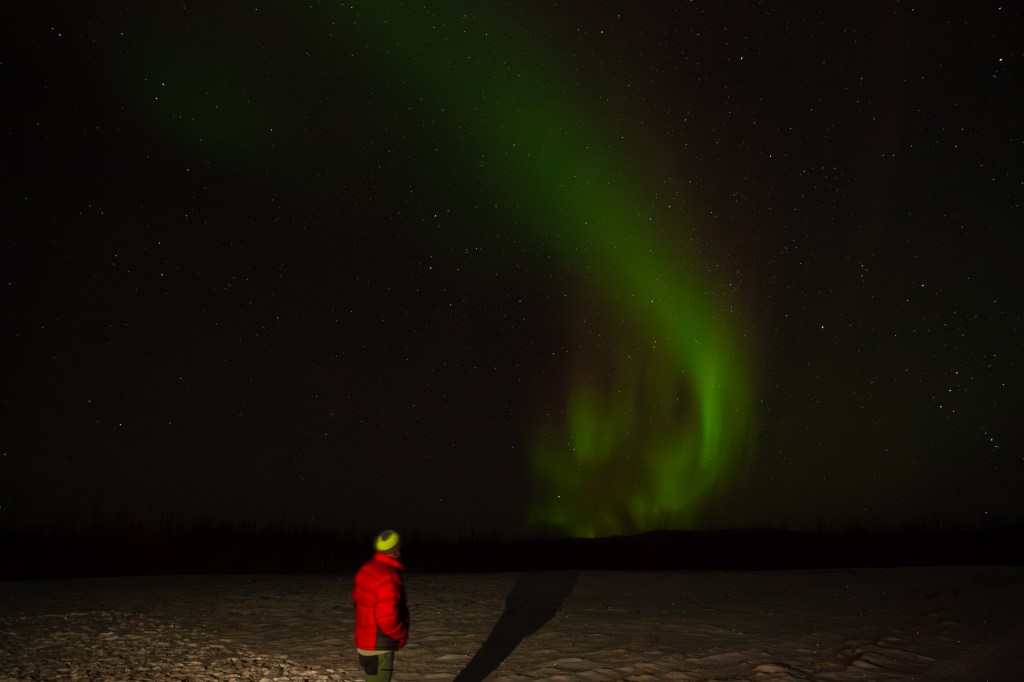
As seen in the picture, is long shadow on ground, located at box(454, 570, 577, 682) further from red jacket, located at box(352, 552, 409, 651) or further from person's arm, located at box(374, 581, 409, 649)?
person's arm, located at box(374, 581, 409, 649)

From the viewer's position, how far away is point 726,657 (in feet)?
30.6

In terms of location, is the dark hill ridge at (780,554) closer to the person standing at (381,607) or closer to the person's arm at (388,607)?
the person standing at (381,607)

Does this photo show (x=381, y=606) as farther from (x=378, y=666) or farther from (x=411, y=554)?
(x=411, y=554)

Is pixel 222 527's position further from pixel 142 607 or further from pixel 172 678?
pixel 172 678

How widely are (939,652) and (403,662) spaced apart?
263 inches

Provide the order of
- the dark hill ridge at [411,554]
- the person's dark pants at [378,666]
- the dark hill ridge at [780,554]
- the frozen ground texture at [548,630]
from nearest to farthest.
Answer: the person's dark pants at [378,666]
the frozen ground texture at [548,630]
the dark hill ridge at [411,554]
the dark hill ridge at [780,554]

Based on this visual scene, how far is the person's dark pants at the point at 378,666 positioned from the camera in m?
5.93

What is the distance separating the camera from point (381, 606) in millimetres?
5750

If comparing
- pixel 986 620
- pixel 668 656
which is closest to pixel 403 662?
Result: pixel 668 656

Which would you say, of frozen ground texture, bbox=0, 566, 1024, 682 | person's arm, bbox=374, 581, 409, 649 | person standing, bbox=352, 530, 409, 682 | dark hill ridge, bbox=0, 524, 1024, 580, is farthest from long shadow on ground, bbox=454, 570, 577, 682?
dark hill ridge, bbox=0, 524, 1024, 580

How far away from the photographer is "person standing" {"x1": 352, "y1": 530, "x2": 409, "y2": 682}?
18.9 ft

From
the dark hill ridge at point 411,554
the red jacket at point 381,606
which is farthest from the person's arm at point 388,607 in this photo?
the dark hill ridge at point 411,554

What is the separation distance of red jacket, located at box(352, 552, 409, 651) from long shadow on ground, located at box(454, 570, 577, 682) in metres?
2.87

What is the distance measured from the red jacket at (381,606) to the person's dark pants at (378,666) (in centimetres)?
12
